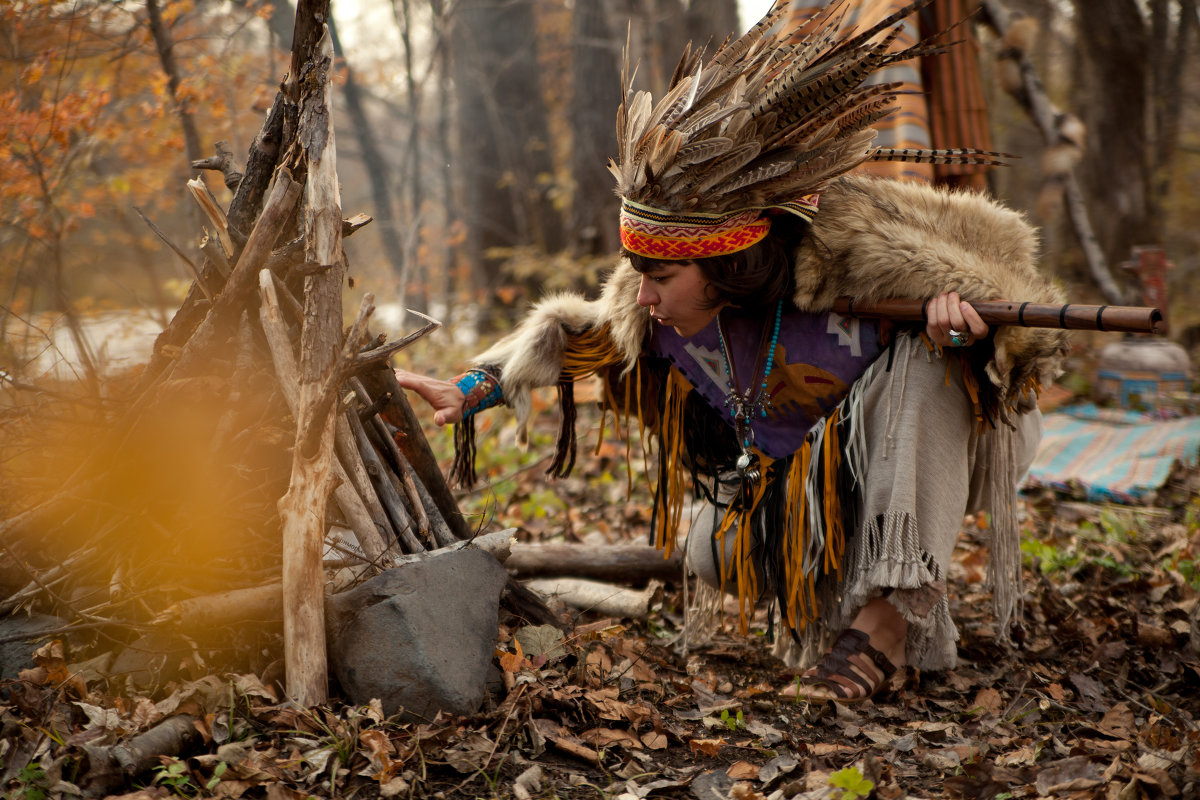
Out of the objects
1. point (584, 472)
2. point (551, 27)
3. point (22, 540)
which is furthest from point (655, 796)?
point (551, 27)

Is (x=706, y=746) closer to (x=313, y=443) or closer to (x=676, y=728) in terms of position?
(x=676, y=728)

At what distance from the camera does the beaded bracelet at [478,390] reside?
2854 millimetres

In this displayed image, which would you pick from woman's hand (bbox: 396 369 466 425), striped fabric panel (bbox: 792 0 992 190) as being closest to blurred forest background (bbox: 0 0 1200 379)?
striped fabric panel (bbox: 792 0 992 190)

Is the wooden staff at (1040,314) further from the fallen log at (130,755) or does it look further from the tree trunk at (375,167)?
the tree trunk at (375,167)

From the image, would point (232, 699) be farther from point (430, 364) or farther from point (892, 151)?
point (430, 364)

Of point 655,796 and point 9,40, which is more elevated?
point 9,40

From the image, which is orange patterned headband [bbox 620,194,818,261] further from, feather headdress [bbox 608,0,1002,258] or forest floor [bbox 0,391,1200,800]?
forest floor [bbox 0,391,1200,800]

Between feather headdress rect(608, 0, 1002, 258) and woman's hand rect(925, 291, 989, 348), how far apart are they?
0.47 metres

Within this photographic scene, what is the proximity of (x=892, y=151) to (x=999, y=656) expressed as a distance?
1731 millimetres

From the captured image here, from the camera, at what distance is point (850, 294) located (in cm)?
266

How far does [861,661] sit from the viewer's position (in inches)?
105

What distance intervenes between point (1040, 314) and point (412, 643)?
6.08ft

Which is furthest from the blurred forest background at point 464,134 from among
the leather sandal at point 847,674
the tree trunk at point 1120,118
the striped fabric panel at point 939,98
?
the leather sandal at point 847,674

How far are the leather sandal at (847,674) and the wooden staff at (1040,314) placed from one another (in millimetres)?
993
